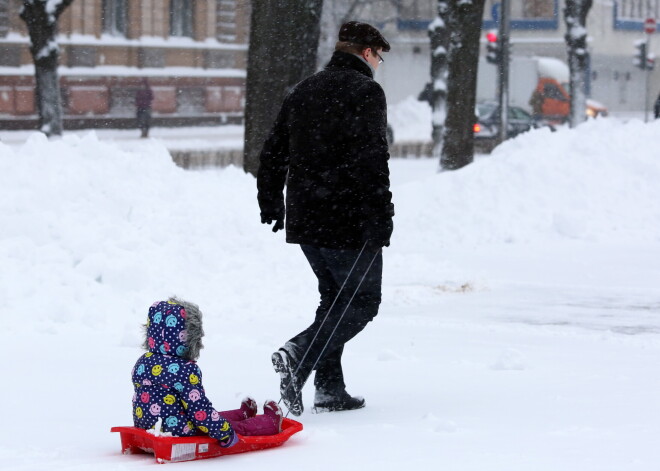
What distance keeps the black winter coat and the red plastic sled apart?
97cm

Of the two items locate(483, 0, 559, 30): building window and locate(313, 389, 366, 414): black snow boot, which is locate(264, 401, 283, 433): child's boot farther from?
locate(483, 0, 559, 30): building window

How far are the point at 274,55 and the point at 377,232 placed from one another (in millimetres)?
8050

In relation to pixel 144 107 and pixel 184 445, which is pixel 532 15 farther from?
pixel 184 445

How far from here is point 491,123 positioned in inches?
1367

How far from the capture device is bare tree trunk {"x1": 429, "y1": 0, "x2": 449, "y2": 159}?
31094 millimetres

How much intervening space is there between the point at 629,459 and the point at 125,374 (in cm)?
307

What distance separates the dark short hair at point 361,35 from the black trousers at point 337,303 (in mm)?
955

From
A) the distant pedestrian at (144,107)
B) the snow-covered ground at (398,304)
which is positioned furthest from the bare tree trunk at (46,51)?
the snow-covered ground at (398,304)

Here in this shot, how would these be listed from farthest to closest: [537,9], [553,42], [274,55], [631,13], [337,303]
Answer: [631,13], [537,9], [553,42], [274,55], [337,303]

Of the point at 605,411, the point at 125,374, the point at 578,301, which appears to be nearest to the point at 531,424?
the point at 605,411

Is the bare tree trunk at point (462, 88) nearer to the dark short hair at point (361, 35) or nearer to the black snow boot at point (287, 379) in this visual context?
the dark short hair at point (361, 35)

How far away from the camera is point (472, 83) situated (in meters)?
17.9

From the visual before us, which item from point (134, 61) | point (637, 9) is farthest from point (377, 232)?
point (637, 9)

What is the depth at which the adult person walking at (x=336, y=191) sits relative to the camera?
5.12 m
